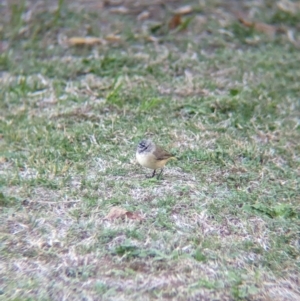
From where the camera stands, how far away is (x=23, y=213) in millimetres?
4531

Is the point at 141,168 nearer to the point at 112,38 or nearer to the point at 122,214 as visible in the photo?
the point at 122,214

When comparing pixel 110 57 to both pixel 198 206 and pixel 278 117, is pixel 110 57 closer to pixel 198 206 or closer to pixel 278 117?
pixel 278 117

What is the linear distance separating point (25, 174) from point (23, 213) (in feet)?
1.98

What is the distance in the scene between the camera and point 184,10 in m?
8.35

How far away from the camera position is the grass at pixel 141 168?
13.3ft

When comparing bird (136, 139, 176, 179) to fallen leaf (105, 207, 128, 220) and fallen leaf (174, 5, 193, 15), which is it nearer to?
fallen leaf (105, 207, 128, 220)

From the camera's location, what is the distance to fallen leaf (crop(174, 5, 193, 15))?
327 inches

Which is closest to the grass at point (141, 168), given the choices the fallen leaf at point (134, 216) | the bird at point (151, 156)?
the fallen leaf at point (134, 216)

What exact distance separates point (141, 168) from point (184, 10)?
12.0 ft

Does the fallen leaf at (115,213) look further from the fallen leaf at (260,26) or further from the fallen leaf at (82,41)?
the fallen leaf at (260,26)

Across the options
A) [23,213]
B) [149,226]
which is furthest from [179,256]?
[23,213]

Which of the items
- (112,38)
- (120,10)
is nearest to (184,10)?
(120,10)

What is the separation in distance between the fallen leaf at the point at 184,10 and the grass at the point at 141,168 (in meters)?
0.12

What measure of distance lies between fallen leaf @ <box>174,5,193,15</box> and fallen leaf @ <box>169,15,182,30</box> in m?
0.16
